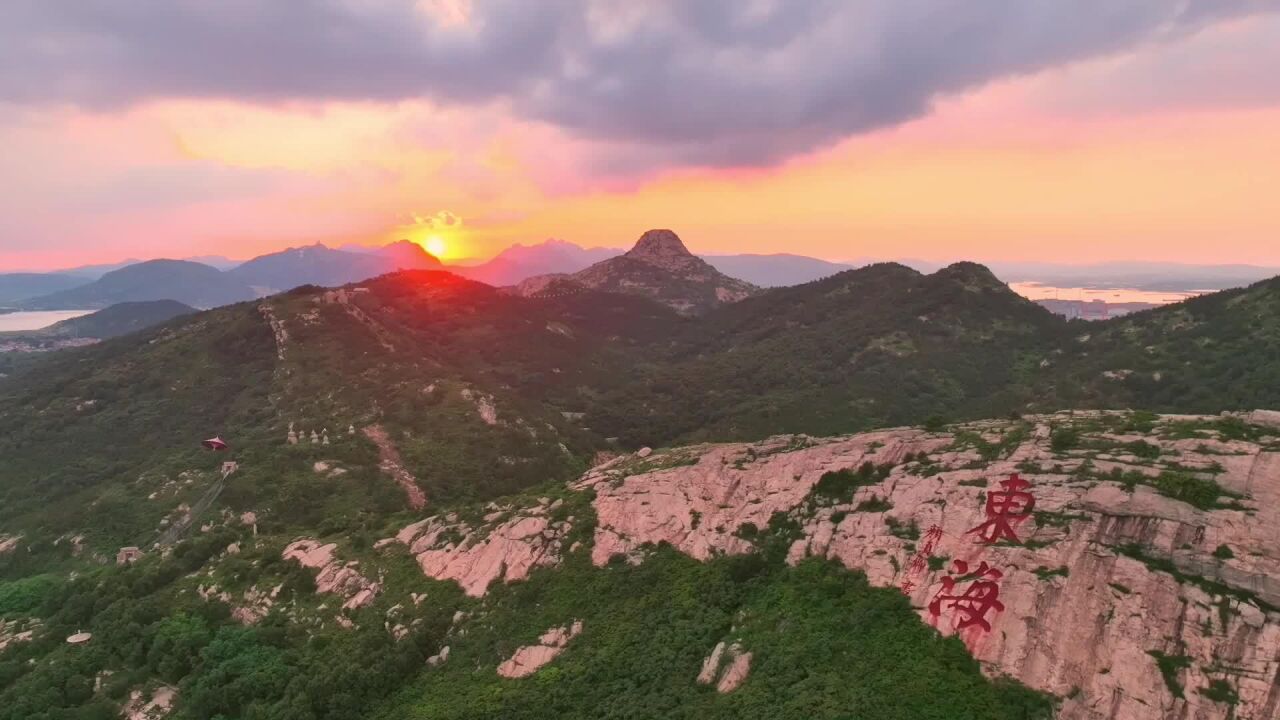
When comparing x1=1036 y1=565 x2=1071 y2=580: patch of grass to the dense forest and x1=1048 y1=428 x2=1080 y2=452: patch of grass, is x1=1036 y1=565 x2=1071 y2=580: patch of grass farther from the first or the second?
x1=1048 y1=428 x2=1080 y2=452: patch of grass

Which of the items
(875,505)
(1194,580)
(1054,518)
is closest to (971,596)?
(1054,518)

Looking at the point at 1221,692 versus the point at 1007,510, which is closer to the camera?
the point at 1221,692

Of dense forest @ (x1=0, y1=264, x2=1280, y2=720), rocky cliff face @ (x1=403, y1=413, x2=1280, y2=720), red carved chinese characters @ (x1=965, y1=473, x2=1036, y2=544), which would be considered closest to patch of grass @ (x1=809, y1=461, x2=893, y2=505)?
rocky cliff face @ (x1=403, y1=413, x2=1280, y2=720)

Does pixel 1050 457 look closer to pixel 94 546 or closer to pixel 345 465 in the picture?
pixel 345 465

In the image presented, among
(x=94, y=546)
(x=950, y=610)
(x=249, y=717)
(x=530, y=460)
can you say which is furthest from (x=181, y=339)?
(x=950, y=610)

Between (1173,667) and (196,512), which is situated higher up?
(1173,667)

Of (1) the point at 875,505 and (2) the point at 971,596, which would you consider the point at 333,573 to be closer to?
(1) the point at 875,505
